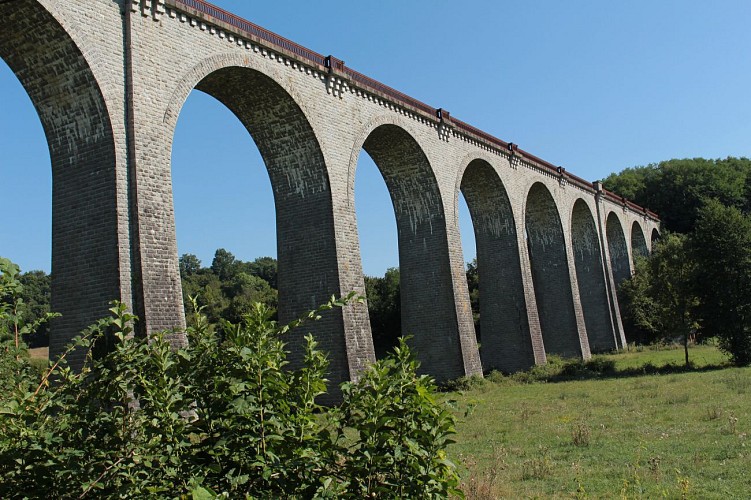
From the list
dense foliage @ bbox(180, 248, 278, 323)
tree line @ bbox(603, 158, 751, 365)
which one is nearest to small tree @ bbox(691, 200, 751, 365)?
tree line @ bbox(603, 158, 751, 365)

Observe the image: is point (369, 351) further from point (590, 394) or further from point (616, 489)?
point (616, 489)

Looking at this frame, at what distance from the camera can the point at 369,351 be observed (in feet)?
62.5

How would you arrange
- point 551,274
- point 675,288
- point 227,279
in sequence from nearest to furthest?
1. point 675,288
2. point 551,274
3. point 227,279

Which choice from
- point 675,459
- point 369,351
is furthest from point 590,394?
point 675,459

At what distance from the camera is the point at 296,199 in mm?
19594

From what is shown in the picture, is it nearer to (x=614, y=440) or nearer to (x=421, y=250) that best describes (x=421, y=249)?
(x=421, y=250)

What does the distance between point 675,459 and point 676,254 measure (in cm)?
2088

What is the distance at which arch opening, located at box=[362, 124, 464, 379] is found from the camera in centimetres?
2402

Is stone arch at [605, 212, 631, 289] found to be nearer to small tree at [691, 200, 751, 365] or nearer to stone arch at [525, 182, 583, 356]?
stone arch at [525, 182, 583, 356]

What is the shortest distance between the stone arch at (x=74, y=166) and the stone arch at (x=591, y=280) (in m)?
32.8

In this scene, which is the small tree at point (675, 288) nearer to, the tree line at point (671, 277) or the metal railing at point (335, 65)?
the tree line at point (671, 277)

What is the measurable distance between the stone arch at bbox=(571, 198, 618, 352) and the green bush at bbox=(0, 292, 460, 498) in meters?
39.4

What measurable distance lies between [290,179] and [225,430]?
1685 cm

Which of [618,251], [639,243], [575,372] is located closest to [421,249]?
[575,372]
